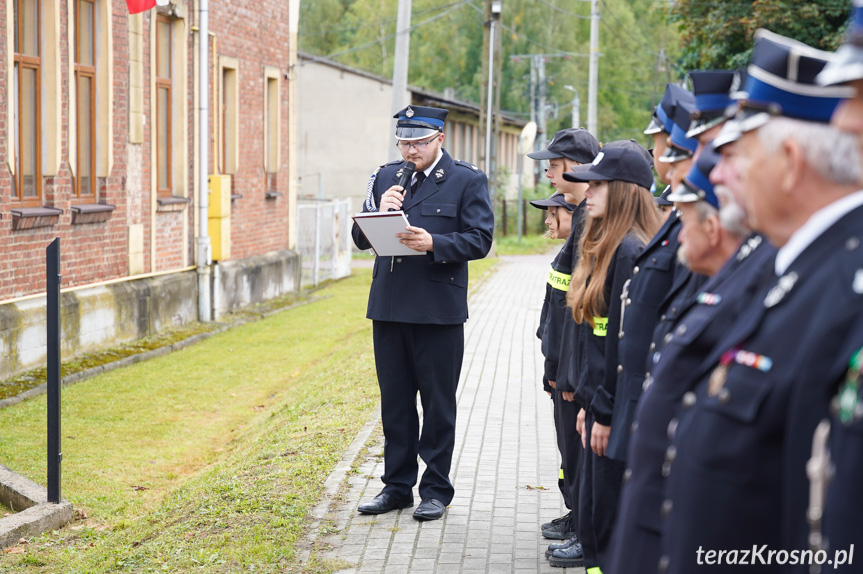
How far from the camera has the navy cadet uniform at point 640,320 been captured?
11.5ft

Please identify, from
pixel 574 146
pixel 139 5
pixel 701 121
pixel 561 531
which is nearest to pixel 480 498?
pixel 561 531

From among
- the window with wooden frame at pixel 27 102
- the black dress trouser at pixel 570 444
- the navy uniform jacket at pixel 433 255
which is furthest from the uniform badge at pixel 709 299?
the window with wooden frame at pixel 27 102

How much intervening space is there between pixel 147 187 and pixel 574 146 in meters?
10.5

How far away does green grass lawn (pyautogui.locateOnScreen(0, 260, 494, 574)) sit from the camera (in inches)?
216

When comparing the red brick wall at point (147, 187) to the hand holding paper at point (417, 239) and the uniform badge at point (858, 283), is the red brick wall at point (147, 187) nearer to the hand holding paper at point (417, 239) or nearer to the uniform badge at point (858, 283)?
the hand holding paper at point (417, 239)

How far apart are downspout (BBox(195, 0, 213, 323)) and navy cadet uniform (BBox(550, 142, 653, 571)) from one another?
39.5 ft

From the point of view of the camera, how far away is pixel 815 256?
1.91 m

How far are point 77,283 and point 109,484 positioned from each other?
18.6ft

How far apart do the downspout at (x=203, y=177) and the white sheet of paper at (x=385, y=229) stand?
10.4 m

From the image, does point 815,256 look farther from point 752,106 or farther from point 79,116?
point 79,116

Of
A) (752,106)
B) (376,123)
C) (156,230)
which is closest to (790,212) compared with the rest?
(752,106)

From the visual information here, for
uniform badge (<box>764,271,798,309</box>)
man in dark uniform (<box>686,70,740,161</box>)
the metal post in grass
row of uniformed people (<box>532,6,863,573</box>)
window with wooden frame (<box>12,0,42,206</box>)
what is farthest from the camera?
window with wooden frame (<box>12,0,42,206</box>)

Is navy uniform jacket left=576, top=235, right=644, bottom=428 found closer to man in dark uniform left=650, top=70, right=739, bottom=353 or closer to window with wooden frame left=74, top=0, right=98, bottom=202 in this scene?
man in dark uniform left=650, top=70, right=739, bottom=353

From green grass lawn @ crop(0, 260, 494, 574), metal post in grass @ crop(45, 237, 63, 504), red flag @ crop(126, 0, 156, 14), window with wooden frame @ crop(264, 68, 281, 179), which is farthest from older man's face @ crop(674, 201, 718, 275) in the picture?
window with wooden frame @ crop(264, 68, 281, 179)
